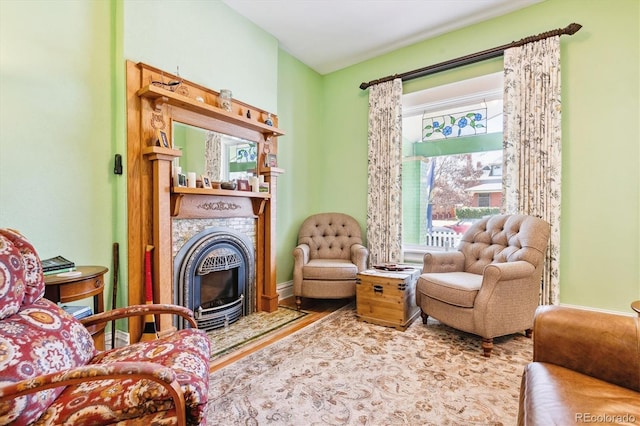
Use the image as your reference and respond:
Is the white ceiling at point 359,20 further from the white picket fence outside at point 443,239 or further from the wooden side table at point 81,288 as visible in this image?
the wooden side table at point 81,288

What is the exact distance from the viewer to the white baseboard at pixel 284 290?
3.75 m

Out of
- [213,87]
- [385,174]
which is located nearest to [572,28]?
[385,174]

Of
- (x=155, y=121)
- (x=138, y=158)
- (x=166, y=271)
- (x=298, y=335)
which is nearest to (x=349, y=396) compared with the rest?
(x=298, y=335)

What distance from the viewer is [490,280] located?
2.25m

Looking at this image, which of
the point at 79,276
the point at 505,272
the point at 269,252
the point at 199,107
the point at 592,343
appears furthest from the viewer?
the point at 269,252

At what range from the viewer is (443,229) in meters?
3.78

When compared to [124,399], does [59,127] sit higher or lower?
higher

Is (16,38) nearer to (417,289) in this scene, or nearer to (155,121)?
(155,121)

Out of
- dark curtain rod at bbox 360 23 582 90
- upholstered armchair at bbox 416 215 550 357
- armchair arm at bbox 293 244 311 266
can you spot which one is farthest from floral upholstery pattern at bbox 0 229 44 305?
dark curtain rod at bbox 360 23 582 90

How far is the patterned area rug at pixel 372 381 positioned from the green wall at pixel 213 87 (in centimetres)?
126

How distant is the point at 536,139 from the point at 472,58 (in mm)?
1108

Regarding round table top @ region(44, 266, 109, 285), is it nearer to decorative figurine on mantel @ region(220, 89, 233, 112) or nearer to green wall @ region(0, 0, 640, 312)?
green wall @ region(0, 0, 640, 312)

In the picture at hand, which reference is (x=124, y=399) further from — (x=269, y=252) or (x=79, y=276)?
(x=269, y=252)

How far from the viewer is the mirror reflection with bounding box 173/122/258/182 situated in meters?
2.61
